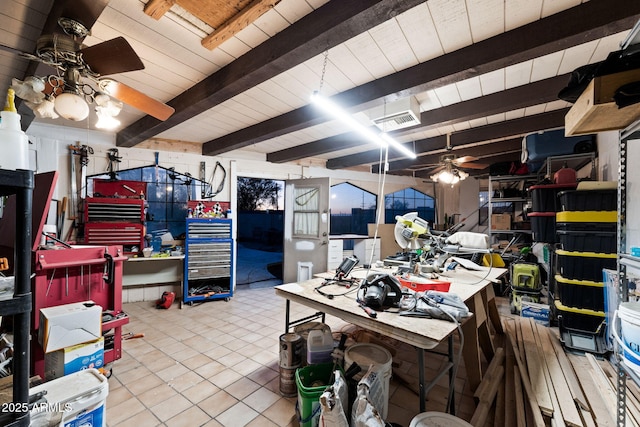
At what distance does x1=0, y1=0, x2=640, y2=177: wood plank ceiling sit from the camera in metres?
1.66

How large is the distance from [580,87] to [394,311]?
5.21ft

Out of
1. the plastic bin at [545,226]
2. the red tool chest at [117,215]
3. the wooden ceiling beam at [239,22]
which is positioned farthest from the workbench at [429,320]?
the red tool chest at [117,215]

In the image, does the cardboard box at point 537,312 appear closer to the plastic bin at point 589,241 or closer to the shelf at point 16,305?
the plastic bin at point 589,241

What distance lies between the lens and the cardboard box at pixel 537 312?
3.62 metres

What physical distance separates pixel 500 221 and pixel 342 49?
4.88m

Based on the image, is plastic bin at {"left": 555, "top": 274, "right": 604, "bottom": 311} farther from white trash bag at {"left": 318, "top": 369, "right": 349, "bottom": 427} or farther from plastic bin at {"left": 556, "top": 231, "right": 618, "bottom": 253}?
white trash bag at {"left": 318, "top": 369, "right": 349, "bottom": 427}

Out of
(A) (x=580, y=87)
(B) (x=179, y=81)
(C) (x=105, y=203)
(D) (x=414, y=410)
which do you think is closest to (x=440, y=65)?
(A) (x=580, y=87)

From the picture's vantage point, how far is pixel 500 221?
5344 millimetres

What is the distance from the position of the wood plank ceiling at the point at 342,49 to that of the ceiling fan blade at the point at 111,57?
0.18m

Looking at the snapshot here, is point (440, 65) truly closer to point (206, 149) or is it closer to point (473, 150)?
point (473, 150)

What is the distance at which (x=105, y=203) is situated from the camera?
3.88 m

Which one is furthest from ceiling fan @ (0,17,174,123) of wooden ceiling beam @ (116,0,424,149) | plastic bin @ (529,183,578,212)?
plastic bin @ (529,183,578,212)

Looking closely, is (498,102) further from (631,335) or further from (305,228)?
(305,228)

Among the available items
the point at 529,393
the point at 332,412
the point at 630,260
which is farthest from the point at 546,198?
the point at 332,412
